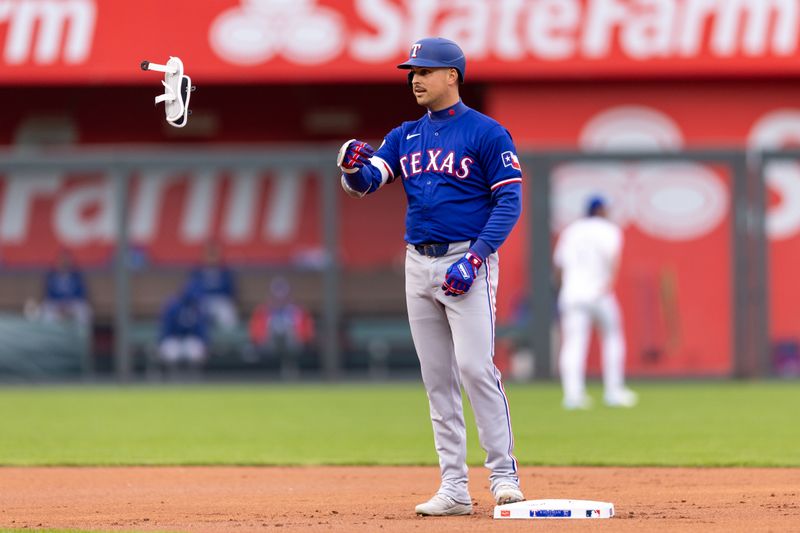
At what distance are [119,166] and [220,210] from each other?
2815 millimetres

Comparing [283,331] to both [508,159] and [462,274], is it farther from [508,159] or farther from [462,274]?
[462,274]

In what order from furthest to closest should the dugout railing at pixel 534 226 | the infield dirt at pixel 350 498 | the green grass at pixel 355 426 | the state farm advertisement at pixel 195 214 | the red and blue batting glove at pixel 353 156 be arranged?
the state farm advertisement at pixel 195 214, the dugout railing at pixel 534 226, the green grass at pixel 355 426, the red and blue batting glove at pixel 353 156, the infield dirt at pixel 350 498

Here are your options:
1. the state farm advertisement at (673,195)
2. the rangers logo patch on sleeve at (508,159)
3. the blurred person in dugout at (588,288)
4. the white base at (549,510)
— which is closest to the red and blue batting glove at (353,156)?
the rangers logo patch on sleeve at (508,159)

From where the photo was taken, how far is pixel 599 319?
14.3 metres

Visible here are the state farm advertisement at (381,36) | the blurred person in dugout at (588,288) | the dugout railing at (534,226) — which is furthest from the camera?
the state farm advertisement at (381,36)

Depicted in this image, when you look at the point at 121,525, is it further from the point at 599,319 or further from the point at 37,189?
the point at 37,189

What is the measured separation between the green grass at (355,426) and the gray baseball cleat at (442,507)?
2.86 metres

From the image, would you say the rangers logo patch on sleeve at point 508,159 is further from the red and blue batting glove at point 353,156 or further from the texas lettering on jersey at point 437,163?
the red and blue batting glove at point 353,156

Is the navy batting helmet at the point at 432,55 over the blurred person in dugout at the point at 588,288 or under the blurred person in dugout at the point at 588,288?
over

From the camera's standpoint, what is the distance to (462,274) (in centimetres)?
664

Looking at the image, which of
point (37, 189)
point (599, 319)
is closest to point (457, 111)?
point (599, 319)

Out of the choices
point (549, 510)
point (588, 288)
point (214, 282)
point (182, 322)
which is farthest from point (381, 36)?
point (549, 510)

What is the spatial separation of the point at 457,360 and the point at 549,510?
2.63 feet

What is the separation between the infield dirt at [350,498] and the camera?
664cm
